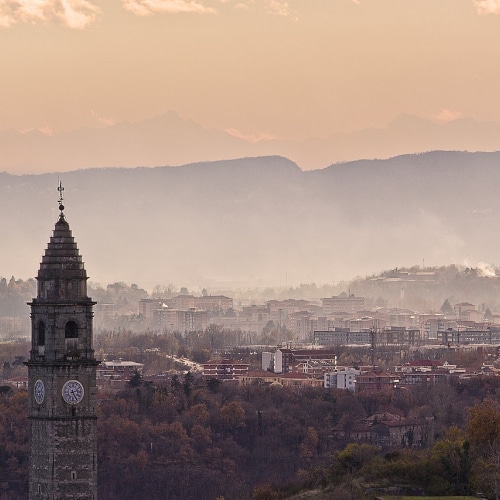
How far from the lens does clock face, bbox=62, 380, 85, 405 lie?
54.0 metres

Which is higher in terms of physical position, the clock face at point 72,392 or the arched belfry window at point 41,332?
the arched belfry window at point 41,332

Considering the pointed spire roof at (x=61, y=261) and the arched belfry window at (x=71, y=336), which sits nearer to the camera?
the arched belfry window at (x=71, y=336)

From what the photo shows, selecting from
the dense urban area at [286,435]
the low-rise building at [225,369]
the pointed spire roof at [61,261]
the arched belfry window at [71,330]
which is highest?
the low-rise building at [225,369]

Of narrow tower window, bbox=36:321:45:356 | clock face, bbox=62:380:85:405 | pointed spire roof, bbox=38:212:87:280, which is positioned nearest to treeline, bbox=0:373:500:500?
narrow tower window, bbox=36:321:45:356

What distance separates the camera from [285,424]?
109 m

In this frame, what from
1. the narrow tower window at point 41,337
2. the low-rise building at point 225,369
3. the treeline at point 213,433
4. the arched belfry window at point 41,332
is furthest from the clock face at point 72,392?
the low-rise building at point 225,369

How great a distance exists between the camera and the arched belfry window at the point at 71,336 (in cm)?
5438

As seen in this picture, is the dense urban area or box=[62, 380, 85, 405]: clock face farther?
the dense urban area

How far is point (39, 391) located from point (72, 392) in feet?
2.35

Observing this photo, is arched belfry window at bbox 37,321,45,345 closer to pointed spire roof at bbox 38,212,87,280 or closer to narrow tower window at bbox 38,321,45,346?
narrow tower window at bbox 38,321,45,346

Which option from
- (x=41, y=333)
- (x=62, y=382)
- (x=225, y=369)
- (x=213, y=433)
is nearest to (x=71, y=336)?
(x=41, y=333)

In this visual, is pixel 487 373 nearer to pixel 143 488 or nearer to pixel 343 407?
pixel 343 407

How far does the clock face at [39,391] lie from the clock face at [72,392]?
455 millimetres

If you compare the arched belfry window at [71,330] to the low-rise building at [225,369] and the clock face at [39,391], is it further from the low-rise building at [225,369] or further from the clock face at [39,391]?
the low-rise building at [225,369]
